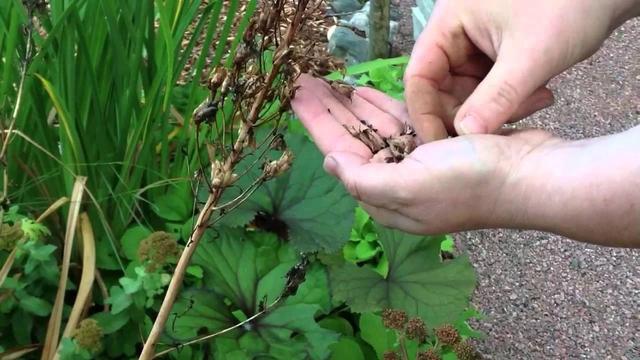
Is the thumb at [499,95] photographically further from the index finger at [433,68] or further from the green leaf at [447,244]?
the green leaf at [447,244]

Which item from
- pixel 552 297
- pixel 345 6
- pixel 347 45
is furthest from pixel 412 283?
pixel 345 6

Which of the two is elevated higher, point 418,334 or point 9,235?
point 9,235

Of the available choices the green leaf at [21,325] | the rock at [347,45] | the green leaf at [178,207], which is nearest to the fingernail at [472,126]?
the green leaf at [178,207]

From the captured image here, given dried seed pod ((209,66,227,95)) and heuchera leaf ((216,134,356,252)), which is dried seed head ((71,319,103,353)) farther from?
dried seed pod ((209,66,227,95))

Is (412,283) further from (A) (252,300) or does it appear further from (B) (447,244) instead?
(B) (447,244)

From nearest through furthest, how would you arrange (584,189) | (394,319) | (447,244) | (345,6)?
(584,189)
(394,319)
(447,244)
(345,6)

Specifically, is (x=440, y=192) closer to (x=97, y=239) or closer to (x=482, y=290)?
(x=97, y=239)
